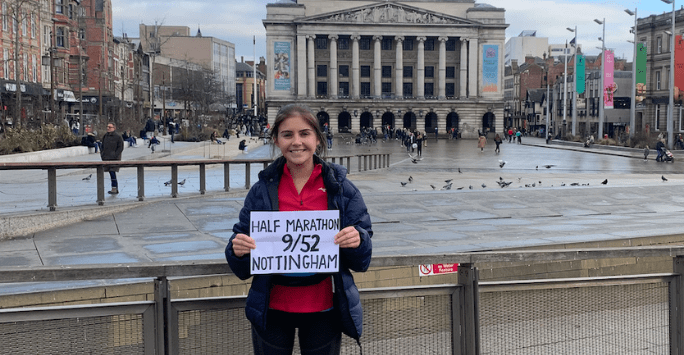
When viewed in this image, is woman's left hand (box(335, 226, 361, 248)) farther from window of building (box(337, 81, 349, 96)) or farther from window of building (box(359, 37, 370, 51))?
window of building (box(359, 37, 370, 51))

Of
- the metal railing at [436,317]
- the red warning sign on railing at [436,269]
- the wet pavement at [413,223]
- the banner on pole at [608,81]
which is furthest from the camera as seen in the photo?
the banner on pole at [608,81]

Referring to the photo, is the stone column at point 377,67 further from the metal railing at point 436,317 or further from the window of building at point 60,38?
the metal railing at point 436,317

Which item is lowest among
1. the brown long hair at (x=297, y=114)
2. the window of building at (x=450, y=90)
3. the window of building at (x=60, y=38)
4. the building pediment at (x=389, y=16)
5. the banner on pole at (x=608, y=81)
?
the brown long hair at (x=297, y=114)

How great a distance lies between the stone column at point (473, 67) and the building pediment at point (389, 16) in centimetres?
343

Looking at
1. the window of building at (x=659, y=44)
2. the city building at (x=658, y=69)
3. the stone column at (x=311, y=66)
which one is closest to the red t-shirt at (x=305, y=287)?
the city building at (x=658, y=69)

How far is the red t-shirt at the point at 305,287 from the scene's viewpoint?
153 inches

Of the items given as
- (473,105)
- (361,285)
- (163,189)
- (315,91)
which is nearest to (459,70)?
(473,105)

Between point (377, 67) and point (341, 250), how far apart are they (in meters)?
117

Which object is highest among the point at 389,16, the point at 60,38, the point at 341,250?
the point at 389,16

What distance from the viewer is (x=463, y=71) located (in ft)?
396

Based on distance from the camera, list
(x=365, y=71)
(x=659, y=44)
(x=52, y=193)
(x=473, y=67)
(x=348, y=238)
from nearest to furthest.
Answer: (x=348, y=238), (x=52, y=193), (x=659, y=44), (x=473, y=67), (x=365, y=71)

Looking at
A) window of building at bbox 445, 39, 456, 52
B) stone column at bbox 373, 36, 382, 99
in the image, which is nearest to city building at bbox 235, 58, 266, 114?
stone column at bbox 373, 36, 382, 99

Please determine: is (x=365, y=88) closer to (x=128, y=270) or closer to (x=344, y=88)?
(x=344, y=88)

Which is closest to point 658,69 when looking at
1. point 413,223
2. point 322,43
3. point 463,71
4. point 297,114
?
point 463,71
